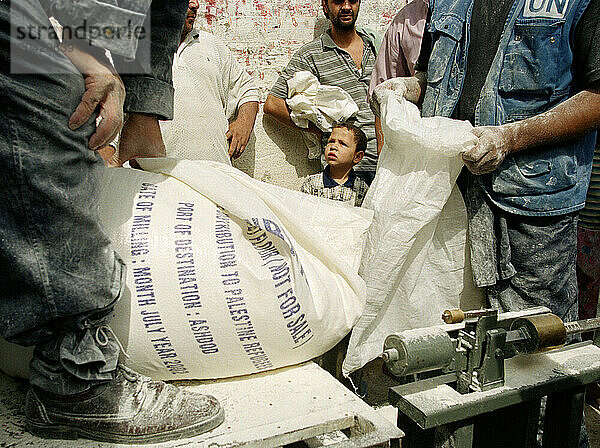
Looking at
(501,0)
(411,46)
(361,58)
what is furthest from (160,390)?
(361,58)

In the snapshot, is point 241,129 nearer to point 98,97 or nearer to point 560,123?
point 560,123

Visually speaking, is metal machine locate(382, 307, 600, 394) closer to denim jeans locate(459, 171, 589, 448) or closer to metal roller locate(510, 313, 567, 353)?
metal roller locate(510, 313, 567, 353)

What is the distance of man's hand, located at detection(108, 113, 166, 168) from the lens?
162 centimetres

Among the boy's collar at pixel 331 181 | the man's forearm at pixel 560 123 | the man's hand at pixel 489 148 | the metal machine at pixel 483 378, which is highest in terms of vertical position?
the man's forearm at pixel 560 123

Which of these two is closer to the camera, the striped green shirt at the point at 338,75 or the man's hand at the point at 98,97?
the man's hand at the point at 98,97

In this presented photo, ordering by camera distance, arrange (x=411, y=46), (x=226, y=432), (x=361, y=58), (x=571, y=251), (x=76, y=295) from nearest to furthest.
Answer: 1. (x=76, y=295)
2. (x=226, y=432)
3. (x=571, y=251)
4. (x=411, y=46)
5. (x=361, y=58)

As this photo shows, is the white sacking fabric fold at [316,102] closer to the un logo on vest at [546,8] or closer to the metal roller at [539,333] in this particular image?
the un logo on vest at [546,8]

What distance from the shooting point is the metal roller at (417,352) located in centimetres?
116

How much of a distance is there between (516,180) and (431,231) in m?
0.31

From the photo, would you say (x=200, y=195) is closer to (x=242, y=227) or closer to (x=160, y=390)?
(x=242, y=227)

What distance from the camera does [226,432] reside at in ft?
3.86

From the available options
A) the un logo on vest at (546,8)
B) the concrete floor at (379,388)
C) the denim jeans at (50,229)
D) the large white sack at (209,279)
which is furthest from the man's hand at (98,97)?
the concrete floor at (379,388)

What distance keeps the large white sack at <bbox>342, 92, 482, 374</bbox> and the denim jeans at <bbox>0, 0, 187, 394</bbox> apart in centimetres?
89

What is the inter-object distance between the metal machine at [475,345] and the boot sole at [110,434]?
43cm
